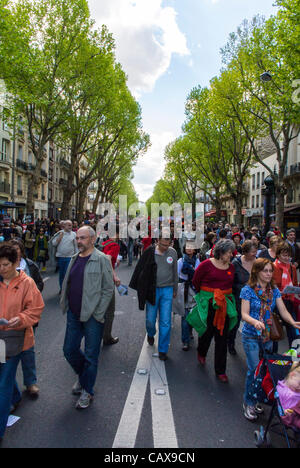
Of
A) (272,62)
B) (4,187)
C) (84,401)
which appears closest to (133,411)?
(84,401)

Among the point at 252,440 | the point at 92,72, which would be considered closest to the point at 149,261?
the point at 252,440

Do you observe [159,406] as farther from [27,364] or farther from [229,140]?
[229,140]

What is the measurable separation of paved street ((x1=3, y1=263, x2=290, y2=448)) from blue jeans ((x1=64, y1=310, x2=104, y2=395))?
0.92 feet

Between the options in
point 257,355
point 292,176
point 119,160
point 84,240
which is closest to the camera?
point 257,355

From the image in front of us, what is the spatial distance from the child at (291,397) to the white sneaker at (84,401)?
177 cm

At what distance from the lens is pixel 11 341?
2.66 m

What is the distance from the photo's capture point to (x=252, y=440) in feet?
8.98

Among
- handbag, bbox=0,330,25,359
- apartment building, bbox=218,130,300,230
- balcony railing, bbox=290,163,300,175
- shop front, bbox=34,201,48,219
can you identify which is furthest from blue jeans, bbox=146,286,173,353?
shop front, bbox=34,201,48,219

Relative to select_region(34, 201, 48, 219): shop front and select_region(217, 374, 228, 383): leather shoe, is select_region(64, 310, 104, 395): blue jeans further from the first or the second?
select_region(34, 201, 48, 219): shop front

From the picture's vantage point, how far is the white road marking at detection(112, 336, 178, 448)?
268 centimetres

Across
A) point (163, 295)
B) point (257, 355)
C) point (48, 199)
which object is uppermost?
point (48, 199)

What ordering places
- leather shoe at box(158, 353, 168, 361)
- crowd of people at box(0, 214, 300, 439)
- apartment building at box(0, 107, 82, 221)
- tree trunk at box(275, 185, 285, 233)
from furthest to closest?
apartment building at box(0, 107, 82, 221) < tree trunk at box(275, 185, 285, 233) < leather shoe at box(158, 353, 168, 361) < crowd of people at box(0, 214, 300, 439)

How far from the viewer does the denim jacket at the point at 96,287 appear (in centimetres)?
320
